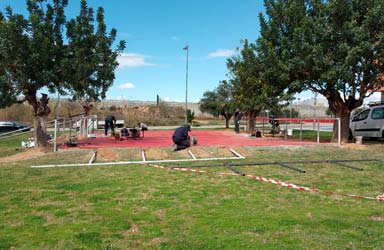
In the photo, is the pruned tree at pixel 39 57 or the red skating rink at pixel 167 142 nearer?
the pruned tree at pixel 39 57

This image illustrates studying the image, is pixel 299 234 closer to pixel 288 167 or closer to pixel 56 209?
pixel 56 209

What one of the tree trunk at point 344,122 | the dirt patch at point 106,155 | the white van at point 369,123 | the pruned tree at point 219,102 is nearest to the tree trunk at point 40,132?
the dirt patch at point 106,155

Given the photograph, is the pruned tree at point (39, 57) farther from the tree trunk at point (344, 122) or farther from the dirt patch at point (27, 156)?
the tree trunk at point (344, 122)

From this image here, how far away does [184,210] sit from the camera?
532 centimetres

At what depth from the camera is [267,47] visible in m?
15.9

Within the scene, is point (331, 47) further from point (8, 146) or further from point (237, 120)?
point (8, 146)

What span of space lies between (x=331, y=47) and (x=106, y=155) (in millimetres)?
10146

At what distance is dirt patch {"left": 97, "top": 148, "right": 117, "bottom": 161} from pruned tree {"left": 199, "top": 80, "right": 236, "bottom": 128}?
20581 millimetres

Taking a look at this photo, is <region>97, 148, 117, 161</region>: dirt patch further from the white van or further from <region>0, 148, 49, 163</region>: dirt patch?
the white van

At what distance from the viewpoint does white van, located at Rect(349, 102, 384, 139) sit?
1600 centimetres

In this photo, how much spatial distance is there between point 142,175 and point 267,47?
980cm

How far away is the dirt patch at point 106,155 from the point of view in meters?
11.7

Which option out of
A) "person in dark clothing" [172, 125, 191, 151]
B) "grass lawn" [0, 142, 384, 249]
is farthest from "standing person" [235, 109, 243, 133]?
"grass lawn" [0, 142, 384, 249]

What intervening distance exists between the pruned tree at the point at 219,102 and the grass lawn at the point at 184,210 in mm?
24422
